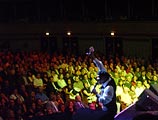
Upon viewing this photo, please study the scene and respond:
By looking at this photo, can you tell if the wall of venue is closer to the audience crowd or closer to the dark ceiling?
the dark ceiling

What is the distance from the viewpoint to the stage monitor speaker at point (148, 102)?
3150 mm

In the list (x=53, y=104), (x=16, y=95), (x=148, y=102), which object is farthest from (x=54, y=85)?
(x=148, y=102)

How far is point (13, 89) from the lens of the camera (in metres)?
11.6

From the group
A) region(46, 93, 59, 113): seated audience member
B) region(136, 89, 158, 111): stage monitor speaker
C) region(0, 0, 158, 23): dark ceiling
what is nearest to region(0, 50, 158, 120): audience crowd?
region(46, 93, 59, 113): seated audience member

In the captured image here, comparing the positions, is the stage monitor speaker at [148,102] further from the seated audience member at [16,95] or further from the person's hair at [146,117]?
the seated audience member at [16,95]

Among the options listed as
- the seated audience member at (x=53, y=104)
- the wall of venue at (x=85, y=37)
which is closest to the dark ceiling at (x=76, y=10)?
the wall of venue at (x=85, y=37)

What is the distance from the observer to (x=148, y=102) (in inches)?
128

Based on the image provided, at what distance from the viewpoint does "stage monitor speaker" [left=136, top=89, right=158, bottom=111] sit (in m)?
3.15

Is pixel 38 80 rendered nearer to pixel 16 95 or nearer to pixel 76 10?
pixel 16 95

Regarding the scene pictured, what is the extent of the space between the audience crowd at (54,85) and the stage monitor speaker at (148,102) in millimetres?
5577

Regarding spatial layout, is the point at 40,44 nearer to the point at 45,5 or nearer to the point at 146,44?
the point at 45,5

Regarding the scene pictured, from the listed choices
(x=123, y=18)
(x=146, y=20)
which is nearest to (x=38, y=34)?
(x=123, y=18)

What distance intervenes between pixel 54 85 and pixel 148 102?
34.0 ft

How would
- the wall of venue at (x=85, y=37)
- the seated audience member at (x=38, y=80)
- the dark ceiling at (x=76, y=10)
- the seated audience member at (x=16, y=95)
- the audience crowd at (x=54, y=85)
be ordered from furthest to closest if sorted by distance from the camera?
the dark ceiling at (x=76, y=10), the wall of venue at (x=85, y=37), the seated audience member at (x=38, y=80), the seated audience member at (x=16, y=95), the audience crowd at (x=54, y=85)
